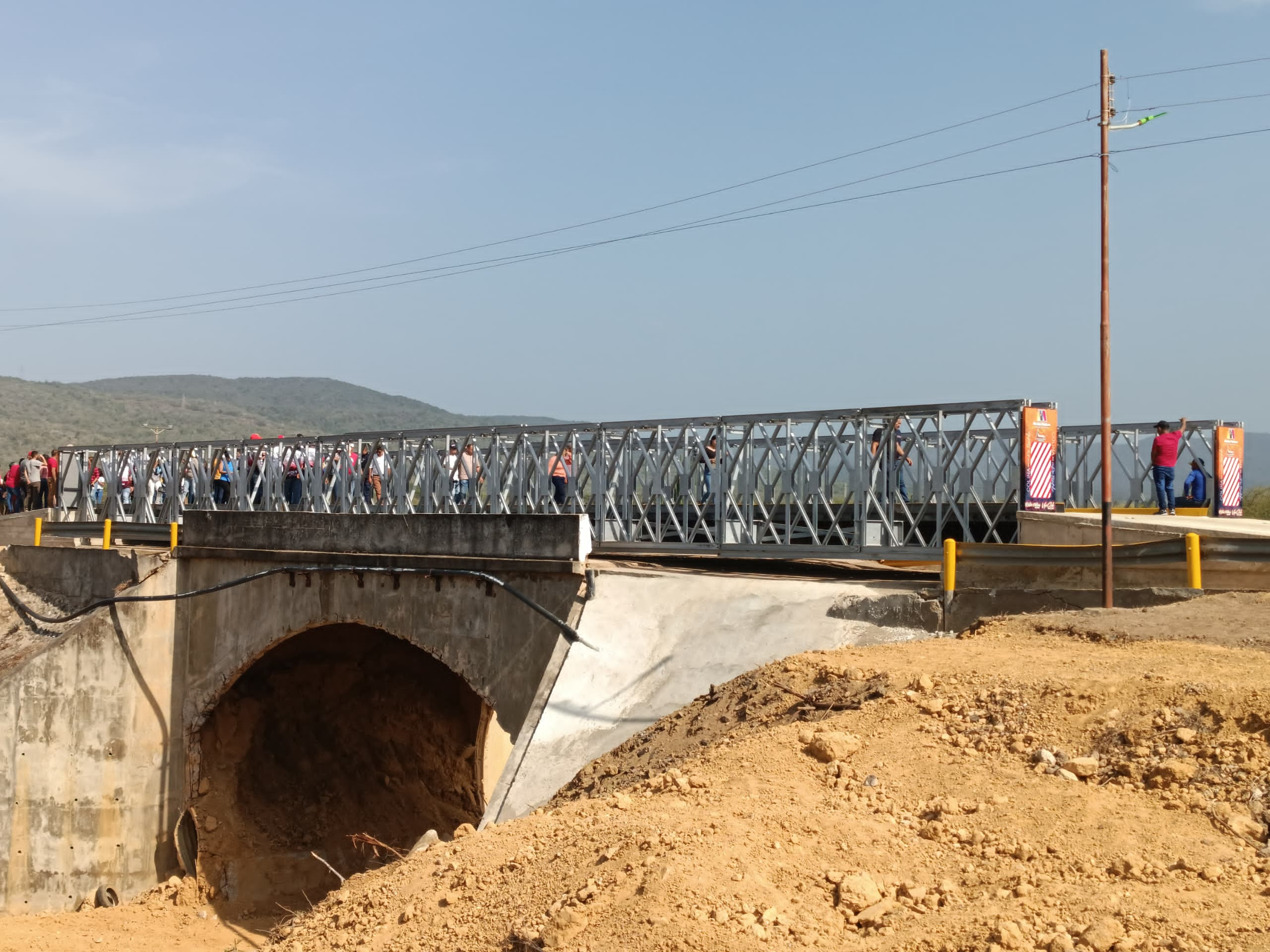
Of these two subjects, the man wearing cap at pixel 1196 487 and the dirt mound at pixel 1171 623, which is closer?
the dirt mound at pixel 1171 623

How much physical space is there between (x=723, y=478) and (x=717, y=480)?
0.31 ft

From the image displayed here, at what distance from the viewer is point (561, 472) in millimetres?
16172

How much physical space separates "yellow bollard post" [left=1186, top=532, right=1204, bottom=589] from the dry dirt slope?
166 centimetres

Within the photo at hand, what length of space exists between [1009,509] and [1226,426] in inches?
140

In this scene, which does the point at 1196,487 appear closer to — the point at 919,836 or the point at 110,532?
the point at 919,836

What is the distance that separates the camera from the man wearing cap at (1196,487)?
16.9 m

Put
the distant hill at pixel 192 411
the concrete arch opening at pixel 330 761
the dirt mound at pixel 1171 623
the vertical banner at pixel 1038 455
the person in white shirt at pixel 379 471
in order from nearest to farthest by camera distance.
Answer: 1. the dirt mound at pixel 1171 623
2. the vertical banner at pixel 1038 455
3. the concrete arch opening at pixel 330 761
4. the person in white shirt at pixel 379 471
5. the distant hill at pixel 192 411

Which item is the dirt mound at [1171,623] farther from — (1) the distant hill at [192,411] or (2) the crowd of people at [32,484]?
(1) the distant hill at [192,411]

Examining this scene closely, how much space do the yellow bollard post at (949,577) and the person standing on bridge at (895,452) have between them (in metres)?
2.46

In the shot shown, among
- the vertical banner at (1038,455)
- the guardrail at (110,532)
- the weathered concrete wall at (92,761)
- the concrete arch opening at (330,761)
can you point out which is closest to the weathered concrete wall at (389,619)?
the weathered concrete wall at (92,761)

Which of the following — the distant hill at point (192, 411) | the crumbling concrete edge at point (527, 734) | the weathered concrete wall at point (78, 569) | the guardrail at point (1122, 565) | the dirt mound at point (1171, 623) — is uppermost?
the distant hill at point (192, 411)

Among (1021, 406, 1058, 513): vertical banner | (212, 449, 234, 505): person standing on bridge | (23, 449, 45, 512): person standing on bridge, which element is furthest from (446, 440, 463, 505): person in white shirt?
(23, 449, 45, 512): person standing on bridge

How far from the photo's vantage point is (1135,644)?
316 inches

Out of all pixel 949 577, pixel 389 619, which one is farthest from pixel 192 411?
pixel 949 577
